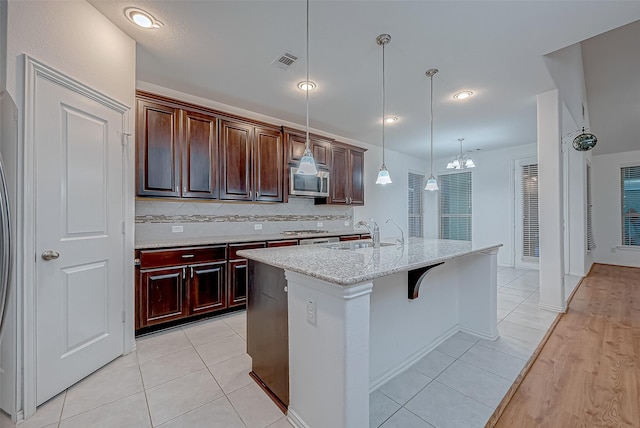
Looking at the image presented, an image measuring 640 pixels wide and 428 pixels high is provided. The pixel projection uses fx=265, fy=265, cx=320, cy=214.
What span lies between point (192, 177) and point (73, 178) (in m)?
1.17

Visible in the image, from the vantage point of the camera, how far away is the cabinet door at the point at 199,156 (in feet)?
9.51

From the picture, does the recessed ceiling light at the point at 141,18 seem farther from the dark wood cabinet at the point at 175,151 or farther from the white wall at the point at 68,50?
the dark wood cabinet at the point at 175,151

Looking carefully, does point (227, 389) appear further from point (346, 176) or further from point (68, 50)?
point (346, 176)

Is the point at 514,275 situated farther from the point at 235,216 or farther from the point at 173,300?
the point at 173,300

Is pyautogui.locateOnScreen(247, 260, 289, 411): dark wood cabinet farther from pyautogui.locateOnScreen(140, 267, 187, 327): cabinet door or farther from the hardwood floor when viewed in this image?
the hardwood floor

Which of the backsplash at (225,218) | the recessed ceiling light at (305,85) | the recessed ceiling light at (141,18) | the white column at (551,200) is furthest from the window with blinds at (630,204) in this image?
the recessed ceiling light at (141,18)

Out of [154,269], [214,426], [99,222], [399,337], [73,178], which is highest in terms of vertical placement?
[73,178]

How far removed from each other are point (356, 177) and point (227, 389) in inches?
149

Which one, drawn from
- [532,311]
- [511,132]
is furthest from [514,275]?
[511,132]

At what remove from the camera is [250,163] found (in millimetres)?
3439

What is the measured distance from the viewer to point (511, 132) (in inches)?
184

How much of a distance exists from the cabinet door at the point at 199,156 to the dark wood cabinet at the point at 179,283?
0.66m

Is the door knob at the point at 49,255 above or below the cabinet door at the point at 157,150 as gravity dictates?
below

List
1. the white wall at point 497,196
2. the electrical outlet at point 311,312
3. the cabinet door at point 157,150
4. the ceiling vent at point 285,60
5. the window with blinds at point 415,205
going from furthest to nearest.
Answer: the window with blinds at point 415,205, the white wall at point 497,196, the cabinet door at point 157,150, the ceiling vent at point 285,60, the electrical outlet at point 311,312
